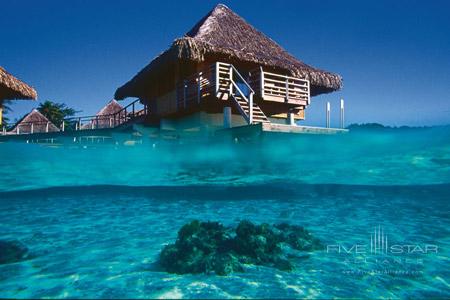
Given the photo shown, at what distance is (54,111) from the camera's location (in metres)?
51.9

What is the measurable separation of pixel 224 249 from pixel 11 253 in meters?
6.11

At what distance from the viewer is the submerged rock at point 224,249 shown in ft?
24.8

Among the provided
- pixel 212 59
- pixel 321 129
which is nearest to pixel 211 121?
pixel 212 59

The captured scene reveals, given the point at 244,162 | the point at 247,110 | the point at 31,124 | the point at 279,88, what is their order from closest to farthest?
the point at 247,110
the point at 279,88
the point at 244,162
the point at 31,124

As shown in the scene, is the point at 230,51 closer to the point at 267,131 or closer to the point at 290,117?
the point at 267,131

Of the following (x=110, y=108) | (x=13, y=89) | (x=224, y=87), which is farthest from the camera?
(x=110, y=108)

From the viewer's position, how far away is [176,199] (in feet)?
88.2

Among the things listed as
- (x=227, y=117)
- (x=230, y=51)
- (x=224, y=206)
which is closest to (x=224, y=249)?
(x=227, y=117)

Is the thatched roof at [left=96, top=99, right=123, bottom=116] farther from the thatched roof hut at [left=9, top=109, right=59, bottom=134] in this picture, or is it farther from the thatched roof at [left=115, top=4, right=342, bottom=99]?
the thatched roof at [left=115, top=4, right=342, bottom=99]

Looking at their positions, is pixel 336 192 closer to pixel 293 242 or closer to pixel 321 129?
pixel 321 129

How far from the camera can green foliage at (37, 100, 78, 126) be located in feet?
167

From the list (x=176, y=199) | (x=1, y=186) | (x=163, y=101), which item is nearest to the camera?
(x=163, y=101)

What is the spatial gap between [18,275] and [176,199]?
19.2 meters

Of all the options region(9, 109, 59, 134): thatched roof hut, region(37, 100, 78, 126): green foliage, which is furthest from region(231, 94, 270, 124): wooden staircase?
region(37, 100, 78, 126): green foliage
